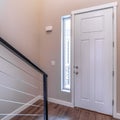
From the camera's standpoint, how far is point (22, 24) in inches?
142

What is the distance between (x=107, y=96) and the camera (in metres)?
3.29

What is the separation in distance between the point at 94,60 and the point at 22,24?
185 centimetres

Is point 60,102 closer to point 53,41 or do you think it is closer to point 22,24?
point 53,41

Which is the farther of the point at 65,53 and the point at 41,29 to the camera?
the point at 41,29

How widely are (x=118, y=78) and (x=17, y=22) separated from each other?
97.2 inches

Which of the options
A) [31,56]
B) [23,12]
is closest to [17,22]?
[23,12]

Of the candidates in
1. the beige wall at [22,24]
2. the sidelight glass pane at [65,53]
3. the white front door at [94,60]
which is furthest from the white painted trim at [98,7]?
the beige wall at [22,24]

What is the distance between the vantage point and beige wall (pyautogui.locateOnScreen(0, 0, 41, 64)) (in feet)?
10.0

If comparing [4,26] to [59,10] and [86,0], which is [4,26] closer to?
[59,10]

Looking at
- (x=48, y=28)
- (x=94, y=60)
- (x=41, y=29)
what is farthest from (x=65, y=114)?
(x=41, y=29)

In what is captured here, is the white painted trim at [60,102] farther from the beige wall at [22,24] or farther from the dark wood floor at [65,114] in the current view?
the beige wall at [22,24]

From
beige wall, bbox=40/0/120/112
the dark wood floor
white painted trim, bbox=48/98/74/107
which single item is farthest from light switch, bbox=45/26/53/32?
→ the dark wood floor

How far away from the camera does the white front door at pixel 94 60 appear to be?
10.7 ft

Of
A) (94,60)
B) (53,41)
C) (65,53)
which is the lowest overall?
(94,60)
